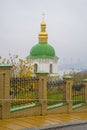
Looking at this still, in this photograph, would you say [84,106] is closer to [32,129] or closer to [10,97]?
[10,97]

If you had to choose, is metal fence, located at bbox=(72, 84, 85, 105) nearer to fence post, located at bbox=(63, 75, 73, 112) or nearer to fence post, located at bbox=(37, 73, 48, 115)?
fence post, located at bbox=(63, 75, 73, 112)

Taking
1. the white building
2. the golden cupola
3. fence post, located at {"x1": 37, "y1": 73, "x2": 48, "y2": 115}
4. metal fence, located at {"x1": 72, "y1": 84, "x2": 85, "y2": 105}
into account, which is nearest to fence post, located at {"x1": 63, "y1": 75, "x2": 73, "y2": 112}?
metal fence, located at {"x1": 72, "y1": 84, "x2": 85, "y2": 105}

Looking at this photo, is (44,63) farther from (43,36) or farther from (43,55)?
(43,36)

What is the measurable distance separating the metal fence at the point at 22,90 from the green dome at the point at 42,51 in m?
46.9

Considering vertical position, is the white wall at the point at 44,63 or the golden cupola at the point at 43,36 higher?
the golden cupola at the point at 43,36

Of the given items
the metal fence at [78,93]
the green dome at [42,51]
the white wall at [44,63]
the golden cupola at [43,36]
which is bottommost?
the metal fence at [78,93]

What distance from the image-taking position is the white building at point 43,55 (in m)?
60.3

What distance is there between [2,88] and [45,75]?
6.44 feet

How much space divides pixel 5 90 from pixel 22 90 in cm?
124

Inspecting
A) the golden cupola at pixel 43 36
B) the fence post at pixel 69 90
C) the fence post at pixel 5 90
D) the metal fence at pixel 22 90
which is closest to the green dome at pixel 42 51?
the golden cupola at pixel 43 36

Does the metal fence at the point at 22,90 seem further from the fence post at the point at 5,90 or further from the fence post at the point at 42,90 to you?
the fence post at the point at 5,90

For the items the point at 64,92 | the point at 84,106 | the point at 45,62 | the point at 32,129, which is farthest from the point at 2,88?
the point at 45,62

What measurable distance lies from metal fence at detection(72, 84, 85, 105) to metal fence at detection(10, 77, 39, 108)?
2386 millimetres

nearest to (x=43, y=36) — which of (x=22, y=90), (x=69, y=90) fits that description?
(x=69, y=90)
